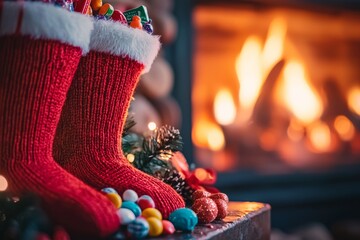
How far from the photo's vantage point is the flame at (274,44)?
1740mm

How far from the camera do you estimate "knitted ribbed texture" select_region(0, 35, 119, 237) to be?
22.0 inches

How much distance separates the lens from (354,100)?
74.8 inches

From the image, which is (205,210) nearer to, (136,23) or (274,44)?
(136,23)

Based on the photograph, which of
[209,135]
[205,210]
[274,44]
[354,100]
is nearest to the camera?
[205,210]

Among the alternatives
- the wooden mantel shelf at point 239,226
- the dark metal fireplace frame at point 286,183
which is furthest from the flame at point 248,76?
the wooden mantel shelf at point 239,226

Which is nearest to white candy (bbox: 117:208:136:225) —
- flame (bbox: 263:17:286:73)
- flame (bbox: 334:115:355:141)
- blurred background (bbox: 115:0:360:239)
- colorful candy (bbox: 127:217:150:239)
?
colorful candy (bbox: 127:217:150:239)

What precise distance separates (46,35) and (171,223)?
23 centimetres

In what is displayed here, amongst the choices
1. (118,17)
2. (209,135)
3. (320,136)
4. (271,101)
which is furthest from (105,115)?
(320,136)

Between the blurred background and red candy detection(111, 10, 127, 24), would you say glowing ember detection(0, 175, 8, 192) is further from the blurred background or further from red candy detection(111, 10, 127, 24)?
the blurred background

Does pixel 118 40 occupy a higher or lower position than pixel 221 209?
higher

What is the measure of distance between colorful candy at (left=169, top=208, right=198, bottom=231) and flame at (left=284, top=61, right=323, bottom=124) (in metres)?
1.17

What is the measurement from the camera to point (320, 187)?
1785 mm

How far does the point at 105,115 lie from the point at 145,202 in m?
0.13

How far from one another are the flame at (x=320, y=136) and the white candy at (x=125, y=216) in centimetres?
129
